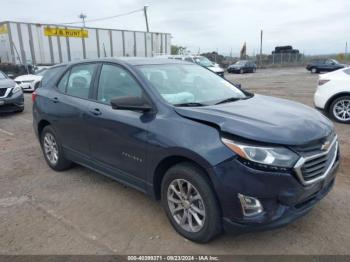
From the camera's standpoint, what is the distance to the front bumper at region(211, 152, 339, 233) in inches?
102

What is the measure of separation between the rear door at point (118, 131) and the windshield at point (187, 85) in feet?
0.79

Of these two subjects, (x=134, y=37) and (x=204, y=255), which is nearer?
(x=204, y=255)

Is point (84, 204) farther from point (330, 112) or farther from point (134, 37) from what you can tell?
point (134, 37)

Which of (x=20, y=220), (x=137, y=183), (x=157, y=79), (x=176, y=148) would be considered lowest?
(x=20, y=220)

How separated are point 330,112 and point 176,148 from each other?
6.27 m

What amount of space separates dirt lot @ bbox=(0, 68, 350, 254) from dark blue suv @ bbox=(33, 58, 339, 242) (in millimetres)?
315

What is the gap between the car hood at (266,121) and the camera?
269 centimetres

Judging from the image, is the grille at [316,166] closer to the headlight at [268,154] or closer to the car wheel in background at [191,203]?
the headlight at [268,154]

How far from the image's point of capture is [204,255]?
289 cm

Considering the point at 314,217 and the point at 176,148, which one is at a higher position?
the point at 176,148

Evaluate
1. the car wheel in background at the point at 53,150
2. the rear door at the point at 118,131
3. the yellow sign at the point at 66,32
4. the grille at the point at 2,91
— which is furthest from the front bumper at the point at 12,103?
the yellow sign at the point at 66,32

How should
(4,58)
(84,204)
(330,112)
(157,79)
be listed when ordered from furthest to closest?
(4,58) → (330,112) → (84,204) → (157,79)

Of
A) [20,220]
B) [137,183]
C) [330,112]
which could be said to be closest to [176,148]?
[137,183]

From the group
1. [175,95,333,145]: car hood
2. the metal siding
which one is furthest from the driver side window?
the metal siding
